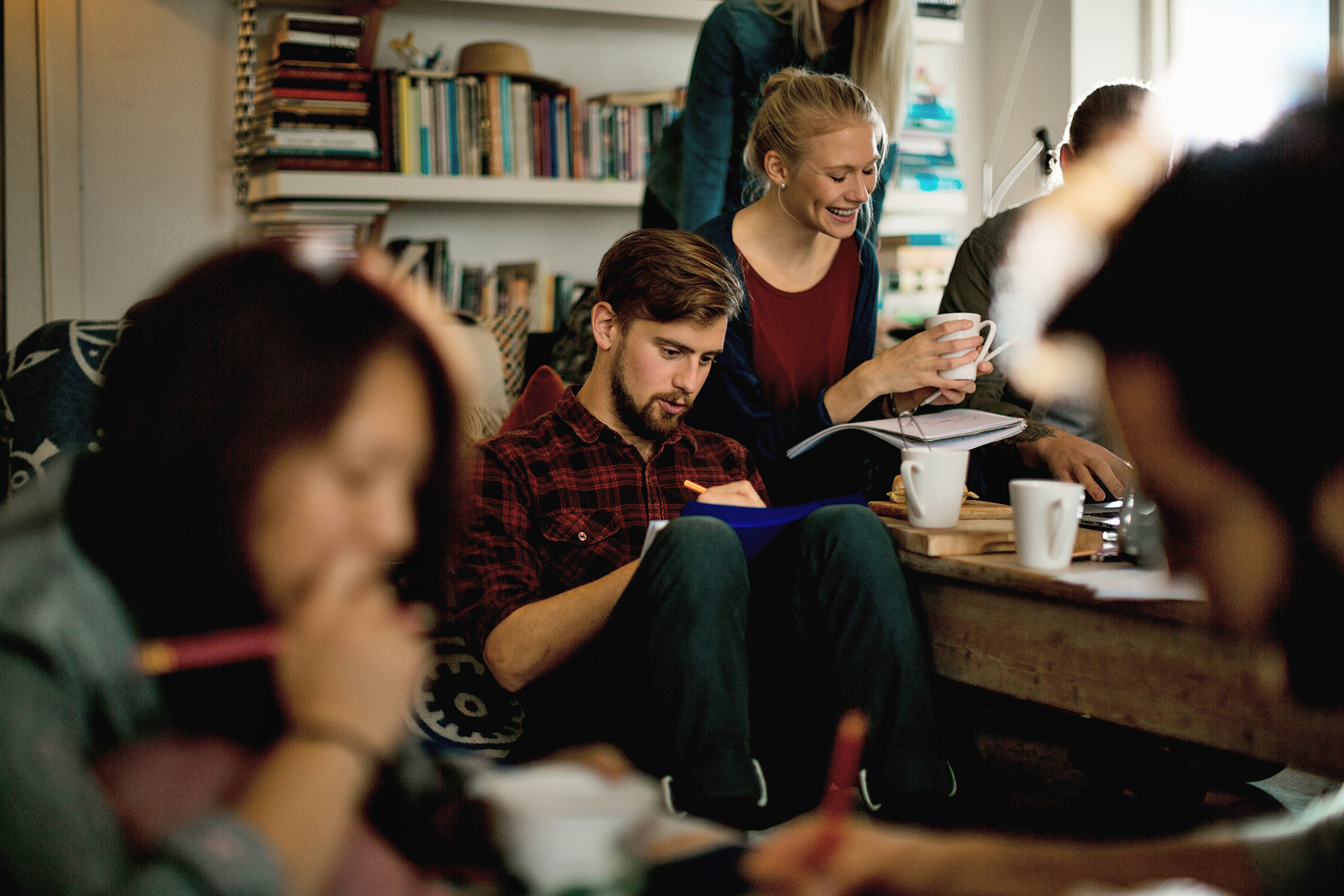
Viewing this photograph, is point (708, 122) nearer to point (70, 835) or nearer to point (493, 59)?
point (493, 59)

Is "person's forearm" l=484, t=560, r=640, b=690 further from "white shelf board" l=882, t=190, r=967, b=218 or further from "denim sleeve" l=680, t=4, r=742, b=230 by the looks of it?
"white shelf board" l=882, t=190, r=967, b=218

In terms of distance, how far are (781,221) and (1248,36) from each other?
2.20m

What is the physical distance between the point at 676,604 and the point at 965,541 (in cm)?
36

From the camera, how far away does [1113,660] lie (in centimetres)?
108

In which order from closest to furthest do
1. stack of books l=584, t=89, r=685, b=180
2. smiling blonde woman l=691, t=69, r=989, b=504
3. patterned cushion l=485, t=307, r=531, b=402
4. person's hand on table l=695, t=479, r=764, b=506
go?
person's hand on table l=695, t=479, r=764, b=506, smiling blonde woman l=691, t=69, r=989, b=504, patterned cushion l=485, t=307, r=531, b=402, stack of books l=584, t=89, r=685, b=180

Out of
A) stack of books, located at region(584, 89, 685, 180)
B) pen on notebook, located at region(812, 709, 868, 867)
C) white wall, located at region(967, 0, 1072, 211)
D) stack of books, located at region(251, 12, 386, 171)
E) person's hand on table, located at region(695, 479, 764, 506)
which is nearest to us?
pen on notebook, located at region(812, 709, 868, 867)

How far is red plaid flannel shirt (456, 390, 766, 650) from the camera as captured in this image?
1366 millimetres

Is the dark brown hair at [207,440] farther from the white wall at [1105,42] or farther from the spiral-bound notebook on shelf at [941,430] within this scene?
the white wall at [1105,42]

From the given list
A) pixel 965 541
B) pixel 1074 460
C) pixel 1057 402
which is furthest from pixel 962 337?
pixel 1057 402

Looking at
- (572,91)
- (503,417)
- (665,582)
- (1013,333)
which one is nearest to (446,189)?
(572,91)

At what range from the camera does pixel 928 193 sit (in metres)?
3.34

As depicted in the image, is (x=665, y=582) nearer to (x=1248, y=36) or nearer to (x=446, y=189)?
(x=446, y=189)

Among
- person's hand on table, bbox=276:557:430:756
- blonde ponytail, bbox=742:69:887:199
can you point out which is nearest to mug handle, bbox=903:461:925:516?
blonde ponytail, bbox=742:69:887:199

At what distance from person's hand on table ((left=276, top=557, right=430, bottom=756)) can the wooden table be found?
63cm
